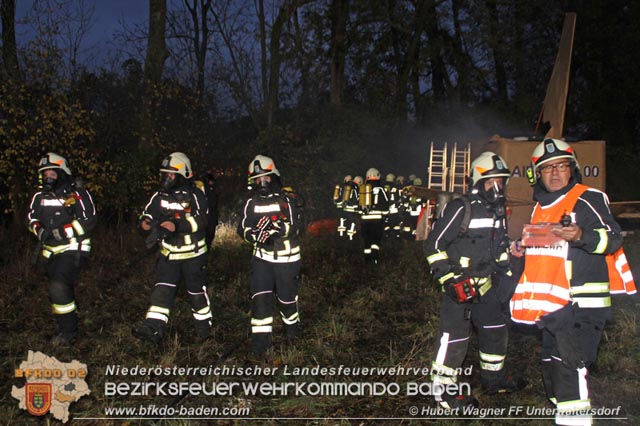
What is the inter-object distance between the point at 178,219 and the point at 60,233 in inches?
51.9

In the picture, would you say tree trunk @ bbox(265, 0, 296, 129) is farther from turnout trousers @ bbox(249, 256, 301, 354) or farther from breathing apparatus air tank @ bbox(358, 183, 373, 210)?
turnout trousers @ bbox(249, 256, 301, 354)

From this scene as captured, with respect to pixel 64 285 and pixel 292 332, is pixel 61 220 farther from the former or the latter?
pixel 292 332

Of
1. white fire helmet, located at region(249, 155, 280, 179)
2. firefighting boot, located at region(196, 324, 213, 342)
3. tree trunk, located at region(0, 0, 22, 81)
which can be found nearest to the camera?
white fire helmet, located at region(249, 155, 280, 179)

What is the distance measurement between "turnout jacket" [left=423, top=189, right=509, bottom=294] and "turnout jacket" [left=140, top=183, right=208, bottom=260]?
2.76 meters

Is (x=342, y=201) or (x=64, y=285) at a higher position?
(x=342, y=201)

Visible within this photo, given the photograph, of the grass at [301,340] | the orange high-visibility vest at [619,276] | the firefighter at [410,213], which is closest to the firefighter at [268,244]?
the grass at [301,340]

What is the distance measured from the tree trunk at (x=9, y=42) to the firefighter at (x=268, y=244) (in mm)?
6591

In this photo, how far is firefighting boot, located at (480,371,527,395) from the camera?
4699mm

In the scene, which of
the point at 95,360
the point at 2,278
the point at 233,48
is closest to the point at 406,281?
the point at 95,360

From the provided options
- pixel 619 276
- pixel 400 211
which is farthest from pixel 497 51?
pixel 619 276

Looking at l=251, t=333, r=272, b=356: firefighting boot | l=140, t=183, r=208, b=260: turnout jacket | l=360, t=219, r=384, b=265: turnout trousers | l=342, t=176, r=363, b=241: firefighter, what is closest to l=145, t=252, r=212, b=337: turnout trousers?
l=140, t=183, r=208, b=260: turnout jacket

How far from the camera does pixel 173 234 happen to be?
5.79 metres

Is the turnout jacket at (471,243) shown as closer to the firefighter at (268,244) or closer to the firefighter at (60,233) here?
the firefighter at (268,244)

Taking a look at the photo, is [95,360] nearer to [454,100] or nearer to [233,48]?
[233,48]
